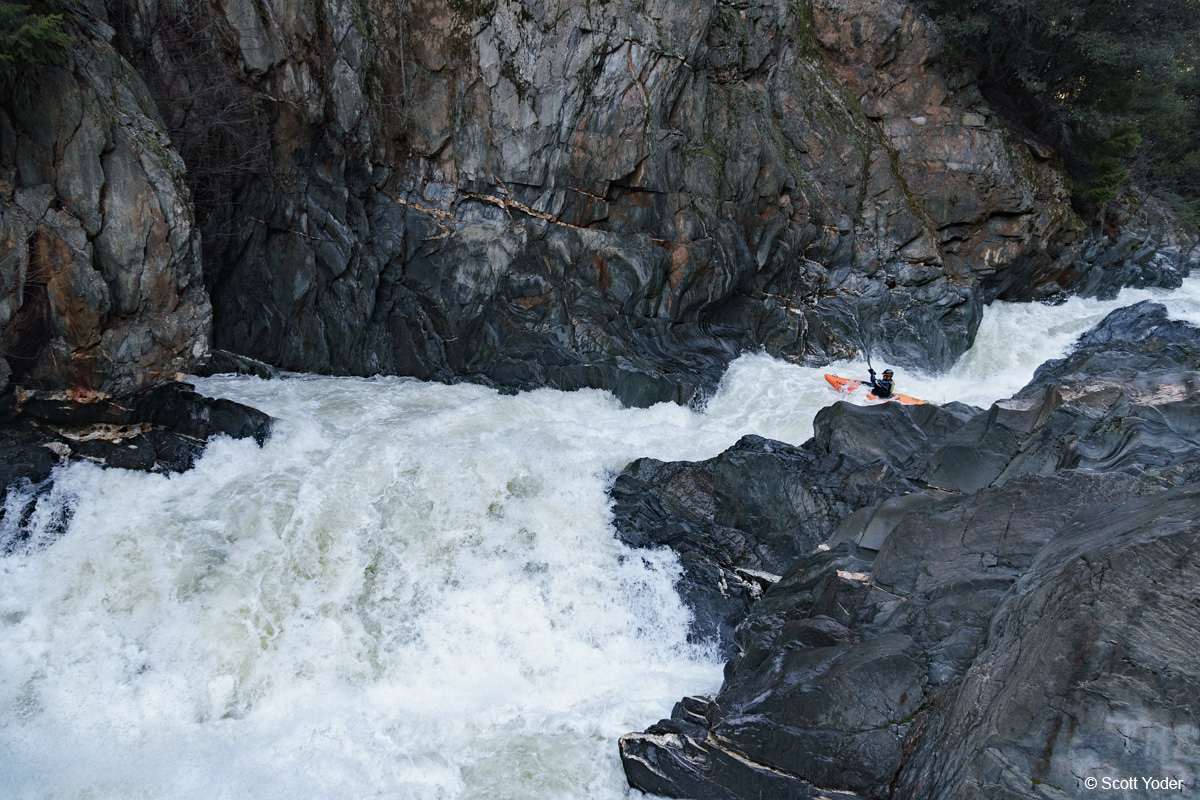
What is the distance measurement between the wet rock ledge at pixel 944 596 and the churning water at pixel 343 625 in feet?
2.66

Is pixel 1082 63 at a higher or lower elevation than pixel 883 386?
higher

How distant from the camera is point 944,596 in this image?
6250 mm

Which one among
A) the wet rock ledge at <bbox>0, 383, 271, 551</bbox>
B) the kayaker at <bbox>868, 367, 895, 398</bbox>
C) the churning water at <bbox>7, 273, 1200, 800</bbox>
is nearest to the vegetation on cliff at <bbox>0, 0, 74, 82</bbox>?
the wet rock ledge at <bbox>0, 383, 271, 551</bbox>

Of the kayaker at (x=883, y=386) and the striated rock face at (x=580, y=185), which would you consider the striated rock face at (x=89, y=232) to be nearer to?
the striated rock face at (x=580, y=185)

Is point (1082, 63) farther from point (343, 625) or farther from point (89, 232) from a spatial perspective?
point (89, 232)

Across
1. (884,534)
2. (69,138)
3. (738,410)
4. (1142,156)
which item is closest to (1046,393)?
(884,534)

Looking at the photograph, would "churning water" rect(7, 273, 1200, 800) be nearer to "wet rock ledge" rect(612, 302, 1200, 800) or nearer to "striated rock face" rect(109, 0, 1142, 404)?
"wet rock ledge" rect(612, 302, 1200, 800)

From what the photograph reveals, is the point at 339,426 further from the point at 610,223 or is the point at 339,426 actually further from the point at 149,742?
the point at 610,223

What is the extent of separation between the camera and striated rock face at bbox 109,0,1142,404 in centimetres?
1238

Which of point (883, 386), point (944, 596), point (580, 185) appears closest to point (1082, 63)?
point (883, 386)

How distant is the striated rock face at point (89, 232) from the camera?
8336 millimetres

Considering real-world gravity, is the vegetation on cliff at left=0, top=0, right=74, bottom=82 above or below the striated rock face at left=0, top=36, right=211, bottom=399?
above

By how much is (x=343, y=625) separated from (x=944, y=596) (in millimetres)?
5926

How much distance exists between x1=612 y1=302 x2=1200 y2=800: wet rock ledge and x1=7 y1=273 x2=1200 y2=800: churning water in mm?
809
